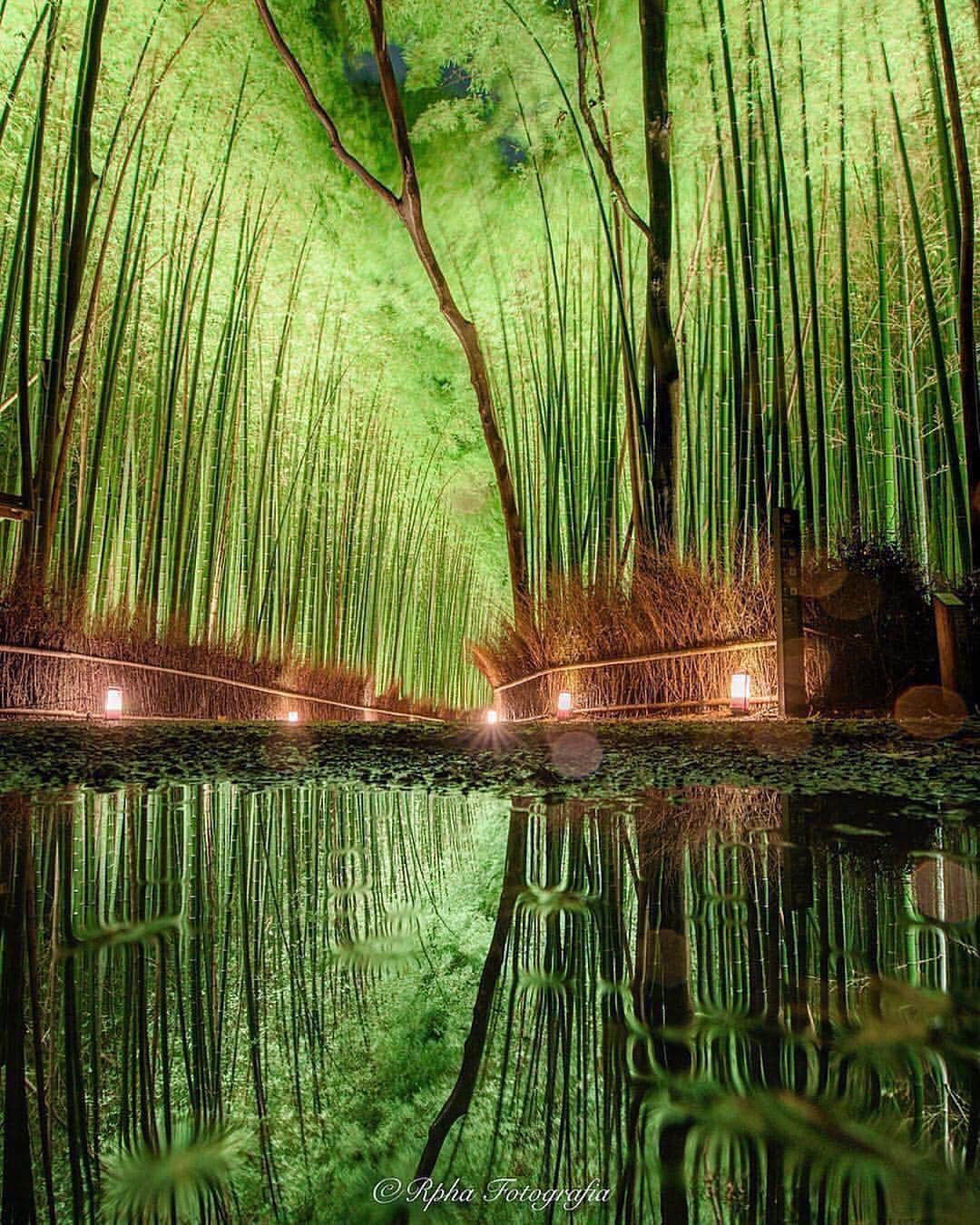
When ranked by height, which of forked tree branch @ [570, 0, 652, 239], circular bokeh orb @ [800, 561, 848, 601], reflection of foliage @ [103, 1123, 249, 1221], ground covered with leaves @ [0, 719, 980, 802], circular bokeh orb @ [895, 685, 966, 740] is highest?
forked tree branch @ [570, 0, 652, 239]

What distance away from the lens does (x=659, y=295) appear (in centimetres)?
535

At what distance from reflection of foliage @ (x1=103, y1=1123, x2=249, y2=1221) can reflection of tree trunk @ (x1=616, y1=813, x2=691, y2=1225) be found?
7.9 inches

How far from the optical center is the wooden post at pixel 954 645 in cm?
366

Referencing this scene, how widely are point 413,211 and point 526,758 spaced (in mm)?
5156

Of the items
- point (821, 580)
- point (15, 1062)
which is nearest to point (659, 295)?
point (821, 580)

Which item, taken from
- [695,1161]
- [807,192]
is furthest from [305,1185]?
[807,192]

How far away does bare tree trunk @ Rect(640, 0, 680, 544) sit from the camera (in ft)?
17.1

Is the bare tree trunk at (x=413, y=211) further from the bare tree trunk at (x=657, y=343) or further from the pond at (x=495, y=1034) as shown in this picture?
the pond at (x=495, y=1034)

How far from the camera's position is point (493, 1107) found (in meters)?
0.55

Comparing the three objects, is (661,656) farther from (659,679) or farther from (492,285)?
(492,285)

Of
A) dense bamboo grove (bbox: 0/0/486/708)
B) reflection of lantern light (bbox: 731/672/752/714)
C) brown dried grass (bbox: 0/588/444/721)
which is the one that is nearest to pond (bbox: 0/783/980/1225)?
reflection of lantern light (bbox: 731/672/752/714)

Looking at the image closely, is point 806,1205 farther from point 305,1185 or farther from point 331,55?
point 331,55

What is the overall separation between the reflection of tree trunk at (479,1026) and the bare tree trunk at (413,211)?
18.0 feet

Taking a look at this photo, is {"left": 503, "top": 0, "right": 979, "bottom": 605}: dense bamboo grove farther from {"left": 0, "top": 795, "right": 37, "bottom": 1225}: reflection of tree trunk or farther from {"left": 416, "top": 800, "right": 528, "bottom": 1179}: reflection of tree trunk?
{"left": 0, "top": 795, "right": 37, "bottom": 1225}: reflection of tree trunk
